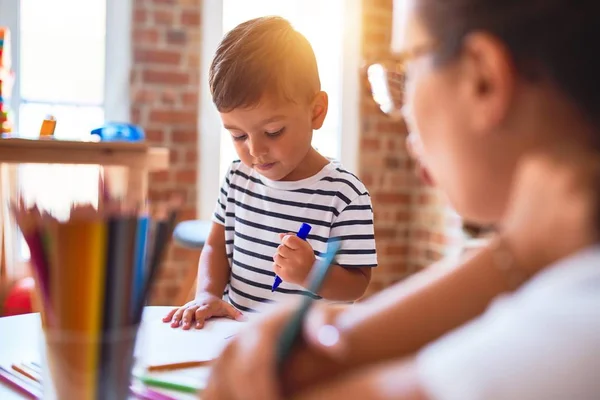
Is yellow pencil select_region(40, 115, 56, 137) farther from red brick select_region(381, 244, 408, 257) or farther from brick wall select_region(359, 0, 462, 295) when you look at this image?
red brick select_region(381, 244, 408, 257)

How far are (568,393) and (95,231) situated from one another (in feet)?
1.10

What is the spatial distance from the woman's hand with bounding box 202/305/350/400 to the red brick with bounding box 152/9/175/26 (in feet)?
6.80

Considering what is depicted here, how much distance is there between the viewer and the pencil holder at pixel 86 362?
500 mm

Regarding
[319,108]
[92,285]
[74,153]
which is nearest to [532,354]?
[92,285]

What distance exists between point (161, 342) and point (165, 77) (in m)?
1.70

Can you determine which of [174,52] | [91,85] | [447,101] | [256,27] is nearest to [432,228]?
[174,52]

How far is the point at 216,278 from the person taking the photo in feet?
4.11

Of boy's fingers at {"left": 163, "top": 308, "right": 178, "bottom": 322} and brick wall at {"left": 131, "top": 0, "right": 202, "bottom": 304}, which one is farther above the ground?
brick wall at {"left": 131, "top": 0, "right": 202, "bottom": 304}

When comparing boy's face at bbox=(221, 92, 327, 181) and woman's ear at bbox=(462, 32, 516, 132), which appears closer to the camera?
woman's ear at bbox=(462, 32, 516, 132)

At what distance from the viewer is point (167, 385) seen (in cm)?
65

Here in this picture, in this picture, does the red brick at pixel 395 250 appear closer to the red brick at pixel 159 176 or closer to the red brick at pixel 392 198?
the red brick at pixel 392 198

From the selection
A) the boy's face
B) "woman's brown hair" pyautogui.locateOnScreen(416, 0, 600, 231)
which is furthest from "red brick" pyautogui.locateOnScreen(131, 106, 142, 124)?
"woman's brown hair" pyautogui.locateOnScreen(416, 0, 600, 231)

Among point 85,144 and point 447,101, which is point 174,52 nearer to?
point 85,144

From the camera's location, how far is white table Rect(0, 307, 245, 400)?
70 centimetres
